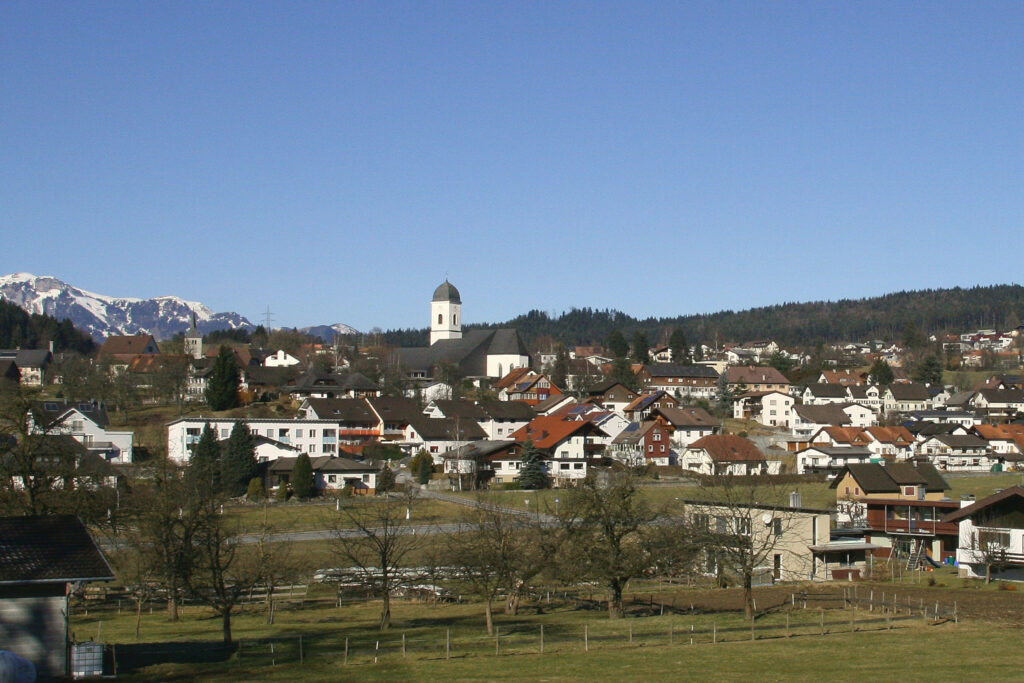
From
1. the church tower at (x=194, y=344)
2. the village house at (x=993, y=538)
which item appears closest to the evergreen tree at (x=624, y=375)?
the church tower at (x=194, y=344)

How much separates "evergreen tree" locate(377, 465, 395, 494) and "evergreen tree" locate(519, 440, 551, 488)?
691cm

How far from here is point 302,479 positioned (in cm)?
5122

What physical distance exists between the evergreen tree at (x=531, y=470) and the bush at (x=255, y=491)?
13580 mm

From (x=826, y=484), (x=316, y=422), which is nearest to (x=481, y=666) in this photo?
(x=826, y=484)

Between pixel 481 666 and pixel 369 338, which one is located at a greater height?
pixel 369 338

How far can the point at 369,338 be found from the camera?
166625 mm

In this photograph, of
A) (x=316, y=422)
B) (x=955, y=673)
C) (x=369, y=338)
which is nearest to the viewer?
(x=955, y=673)

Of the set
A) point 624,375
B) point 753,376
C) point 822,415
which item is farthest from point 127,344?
point 822,415

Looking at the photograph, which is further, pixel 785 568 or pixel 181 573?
pixel 785 568

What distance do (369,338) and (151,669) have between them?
150 metres

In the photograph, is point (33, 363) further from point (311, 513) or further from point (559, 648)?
point (559, 648)

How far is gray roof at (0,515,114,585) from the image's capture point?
672 inches

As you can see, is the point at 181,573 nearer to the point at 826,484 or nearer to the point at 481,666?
the point at 481,666

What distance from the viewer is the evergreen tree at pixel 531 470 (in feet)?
183
